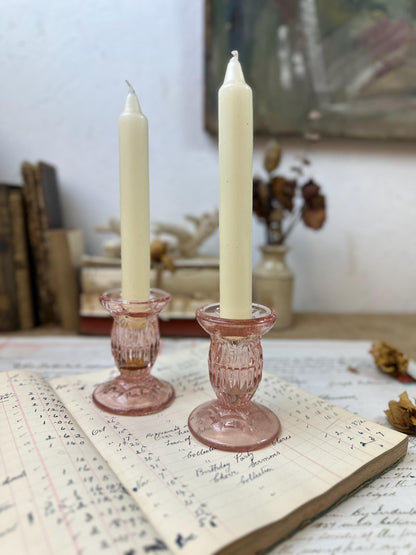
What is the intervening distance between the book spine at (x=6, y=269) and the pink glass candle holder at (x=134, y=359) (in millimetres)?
419

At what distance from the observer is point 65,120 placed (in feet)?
3.00

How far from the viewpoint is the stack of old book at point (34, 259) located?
0.75 m

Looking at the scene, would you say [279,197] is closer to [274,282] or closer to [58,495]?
[274,282]

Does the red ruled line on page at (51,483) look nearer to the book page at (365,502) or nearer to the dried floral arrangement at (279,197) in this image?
the book page at (365,502)

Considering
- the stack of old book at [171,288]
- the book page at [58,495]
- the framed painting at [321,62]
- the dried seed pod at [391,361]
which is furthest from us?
the framed painting at [321,62]

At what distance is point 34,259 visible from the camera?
2.65 feet

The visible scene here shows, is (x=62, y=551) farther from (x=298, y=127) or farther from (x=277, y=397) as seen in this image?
(x=298, y=127)

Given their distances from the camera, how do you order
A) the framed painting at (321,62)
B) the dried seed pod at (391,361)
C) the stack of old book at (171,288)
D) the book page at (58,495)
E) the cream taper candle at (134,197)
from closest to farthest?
the book page at (58,495) < the cream taper candle at (134,197) < the dried seed pod at (391,361) < the stack of old book at (171,288) < the framed painting at (321,62)

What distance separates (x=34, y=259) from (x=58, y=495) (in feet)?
2.07

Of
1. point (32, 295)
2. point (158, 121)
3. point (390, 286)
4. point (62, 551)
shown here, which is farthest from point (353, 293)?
point (62, 551)

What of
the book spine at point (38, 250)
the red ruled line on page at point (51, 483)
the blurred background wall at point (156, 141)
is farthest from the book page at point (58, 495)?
the blurred background wall at point (156, 141)

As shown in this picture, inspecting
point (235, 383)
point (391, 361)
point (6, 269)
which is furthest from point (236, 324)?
point (6, 269)

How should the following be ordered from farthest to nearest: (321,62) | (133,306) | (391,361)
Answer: (321,62) → (391,361) → (133,306)

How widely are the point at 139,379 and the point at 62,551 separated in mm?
→ 210
